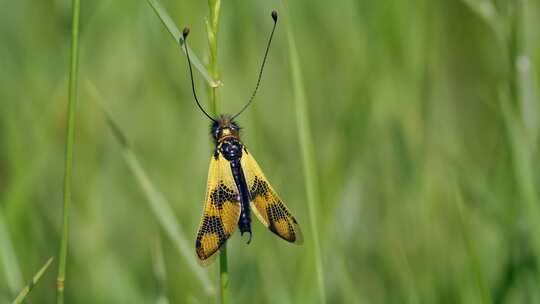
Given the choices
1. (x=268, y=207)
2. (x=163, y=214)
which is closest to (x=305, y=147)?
(x=268, y=207)

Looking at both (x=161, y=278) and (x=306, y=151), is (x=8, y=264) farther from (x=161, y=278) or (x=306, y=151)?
(x=306, y=151)

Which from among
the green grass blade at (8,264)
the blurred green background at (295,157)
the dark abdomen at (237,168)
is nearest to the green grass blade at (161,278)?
the blurred green background at (295,157)

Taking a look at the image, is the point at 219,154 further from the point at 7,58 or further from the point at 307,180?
the point at 7,58

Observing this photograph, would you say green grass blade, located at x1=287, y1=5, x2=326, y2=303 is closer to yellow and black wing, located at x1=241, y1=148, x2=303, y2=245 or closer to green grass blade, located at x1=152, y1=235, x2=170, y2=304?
yellow and black wing, located at x1=241, y1=148, x2=303, y2=245

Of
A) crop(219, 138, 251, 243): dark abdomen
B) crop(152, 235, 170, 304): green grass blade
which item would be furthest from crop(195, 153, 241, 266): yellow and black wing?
crop(152, 235, 170, 304): green grass blade

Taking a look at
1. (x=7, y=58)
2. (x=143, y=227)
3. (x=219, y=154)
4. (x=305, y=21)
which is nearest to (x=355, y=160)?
(x=143, y=227)

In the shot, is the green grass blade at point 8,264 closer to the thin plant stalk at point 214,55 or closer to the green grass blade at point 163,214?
the green grass blade at point 163,214
